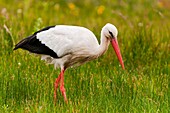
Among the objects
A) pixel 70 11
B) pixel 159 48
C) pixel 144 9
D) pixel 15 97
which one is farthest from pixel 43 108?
pixel 144 9

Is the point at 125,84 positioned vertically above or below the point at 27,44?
below

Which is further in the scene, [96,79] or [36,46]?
[96,79]

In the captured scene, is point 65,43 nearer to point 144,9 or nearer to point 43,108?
→ point 43,108

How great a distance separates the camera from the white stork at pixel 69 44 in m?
6.12

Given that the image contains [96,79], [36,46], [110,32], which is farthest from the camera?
[96,79]

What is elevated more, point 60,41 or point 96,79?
point 60,41

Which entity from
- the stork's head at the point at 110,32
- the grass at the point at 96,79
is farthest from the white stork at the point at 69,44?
the grass at the point at 96,79

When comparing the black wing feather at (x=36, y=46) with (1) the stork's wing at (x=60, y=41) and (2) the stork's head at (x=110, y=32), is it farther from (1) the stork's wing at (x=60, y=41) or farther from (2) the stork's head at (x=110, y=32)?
(2) the stork's head at (x=110, y=32)

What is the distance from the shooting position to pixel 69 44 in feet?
20.1

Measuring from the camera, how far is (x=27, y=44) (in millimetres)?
6410

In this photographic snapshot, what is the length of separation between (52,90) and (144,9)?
26.3ft

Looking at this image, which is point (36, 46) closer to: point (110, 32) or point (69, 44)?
point (69, 44)

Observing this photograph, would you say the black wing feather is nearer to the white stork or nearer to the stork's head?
the white stork

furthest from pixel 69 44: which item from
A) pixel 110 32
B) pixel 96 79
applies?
pixel 96 79
